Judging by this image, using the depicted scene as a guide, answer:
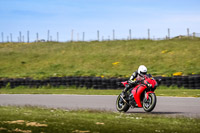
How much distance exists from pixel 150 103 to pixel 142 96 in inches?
19.9

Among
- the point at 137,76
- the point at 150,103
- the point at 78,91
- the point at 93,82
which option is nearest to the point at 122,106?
the point at 137,76

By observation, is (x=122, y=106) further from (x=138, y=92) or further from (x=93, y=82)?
(x=93, y=82)

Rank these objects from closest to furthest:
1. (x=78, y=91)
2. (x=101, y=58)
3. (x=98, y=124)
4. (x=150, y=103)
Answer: (x=98, y=124) → (x=150, y=103) → (x=78, y=91) → (x=101, y=58)

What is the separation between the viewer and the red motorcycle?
11.0 meters

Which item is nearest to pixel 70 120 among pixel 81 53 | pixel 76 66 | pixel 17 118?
pixel 17 118

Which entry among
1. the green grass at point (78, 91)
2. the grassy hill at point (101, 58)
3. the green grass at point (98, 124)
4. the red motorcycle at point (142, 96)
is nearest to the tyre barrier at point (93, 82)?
the green grass at point (78, 91)

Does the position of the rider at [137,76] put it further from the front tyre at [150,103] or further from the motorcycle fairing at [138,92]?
the front tyre at [150,103]

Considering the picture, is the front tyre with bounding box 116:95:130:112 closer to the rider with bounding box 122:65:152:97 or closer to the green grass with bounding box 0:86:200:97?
the rider with bounding box 122:65:152:97

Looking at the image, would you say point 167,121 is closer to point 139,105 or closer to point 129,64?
point 139,105

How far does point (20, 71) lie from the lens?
38.9 meters

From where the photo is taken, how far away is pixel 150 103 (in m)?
11.0

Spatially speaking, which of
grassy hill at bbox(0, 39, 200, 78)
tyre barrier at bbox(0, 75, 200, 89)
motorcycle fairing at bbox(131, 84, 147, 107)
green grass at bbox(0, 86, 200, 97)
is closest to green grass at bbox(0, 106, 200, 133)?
motorcycle fairing at bbox(131, 84, 147, 107)

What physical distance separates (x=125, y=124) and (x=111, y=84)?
15.1 metres

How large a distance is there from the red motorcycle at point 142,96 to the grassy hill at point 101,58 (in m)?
18.6
